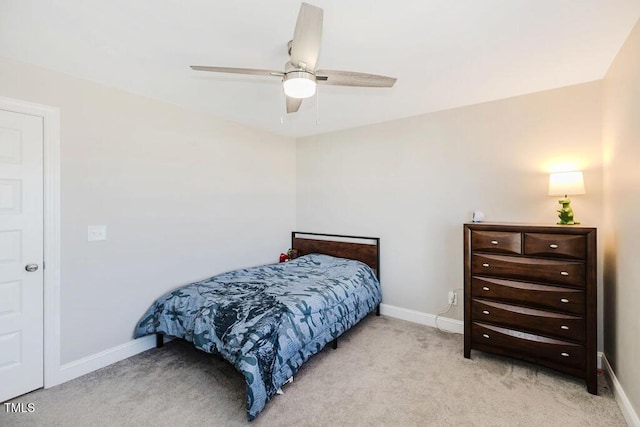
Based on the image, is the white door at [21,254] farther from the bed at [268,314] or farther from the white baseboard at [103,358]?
the bed at [268,314]

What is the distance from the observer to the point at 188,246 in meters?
3.19

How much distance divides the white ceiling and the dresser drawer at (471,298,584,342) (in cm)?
192

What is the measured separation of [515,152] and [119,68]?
11.6 ft

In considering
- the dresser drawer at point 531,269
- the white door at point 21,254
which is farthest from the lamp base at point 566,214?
the white door at point 21,254

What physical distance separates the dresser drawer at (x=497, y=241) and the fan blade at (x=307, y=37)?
1.99 meters

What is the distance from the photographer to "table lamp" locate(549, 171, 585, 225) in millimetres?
2400

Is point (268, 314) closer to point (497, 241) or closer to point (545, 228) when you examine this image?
point (497, 241)

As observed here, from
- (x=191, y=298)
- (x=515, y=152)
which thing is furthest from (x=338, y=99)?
(x=191, y=298)

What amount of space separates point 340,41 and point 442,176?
2.01 meters

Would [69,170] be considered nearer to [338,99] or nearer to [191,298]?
[191,298]

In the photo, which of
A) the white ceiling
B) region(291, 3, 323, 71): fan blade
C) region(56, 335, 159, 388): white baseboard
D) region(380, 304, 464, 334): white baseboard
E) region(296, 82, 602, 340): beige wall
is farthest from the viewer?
region(380, 304, 464, 334): white baseboard

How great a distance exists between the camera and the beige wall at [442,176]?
8.71 ft

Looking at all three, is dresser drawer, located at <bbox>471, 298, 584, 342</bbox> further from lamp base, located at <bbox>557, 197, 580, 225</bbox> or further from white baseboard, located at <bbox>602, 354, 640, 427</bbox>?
lamp base, located at <bbox>557, 197, 580, 225</bbox>

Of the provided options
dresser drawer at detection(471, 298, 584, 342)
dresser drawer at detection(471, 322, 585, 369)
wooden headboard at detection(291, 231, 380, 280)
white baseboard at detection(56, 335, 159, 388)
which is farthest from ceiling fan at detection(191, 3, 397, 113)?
white baseboard at detection(56, 335, 159, 388)
